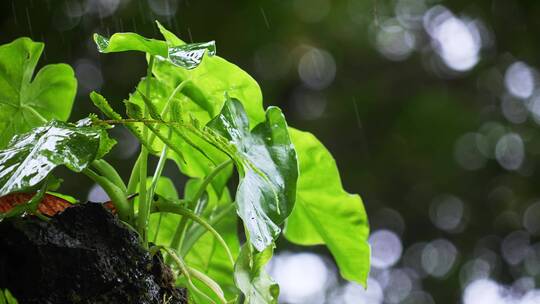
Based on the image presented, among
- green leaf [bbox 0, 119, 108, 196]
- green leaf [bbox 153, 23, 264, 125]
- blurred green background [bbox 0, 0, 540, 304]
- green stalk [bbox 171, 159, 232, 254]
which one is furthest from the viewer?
blurred green background [bbox 0, 0, 540, 304]

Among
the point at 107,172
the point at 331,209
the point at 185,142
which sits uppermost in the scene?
the point at 107,172

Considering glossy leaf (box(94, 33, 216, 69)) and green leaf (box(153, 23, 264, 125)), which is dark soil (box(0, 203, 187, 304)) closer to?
glossy leaf (box(94, 33, 216, 69))

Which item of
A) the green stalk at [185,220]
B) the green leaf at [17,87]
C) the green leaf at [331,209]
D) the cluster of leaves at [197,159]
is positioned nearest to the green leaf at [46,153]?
the cluster of leaves at [197,159]

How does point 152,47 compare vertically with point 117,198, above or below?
above

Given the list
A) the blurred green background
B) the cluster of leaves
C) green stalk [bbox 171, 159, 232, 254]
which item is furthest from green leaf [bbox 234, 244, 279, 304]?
the blurred green background

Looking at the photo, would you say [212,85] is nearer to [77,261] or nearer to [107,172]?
[107,172]

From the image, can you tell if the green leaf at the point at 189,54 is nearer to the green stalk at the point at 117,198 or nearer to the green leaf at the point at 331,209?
the green stalk at the point at 117,198

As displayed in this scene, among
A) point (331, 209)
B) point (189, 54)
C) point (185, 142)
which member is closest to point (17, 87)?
point (185, 142)
